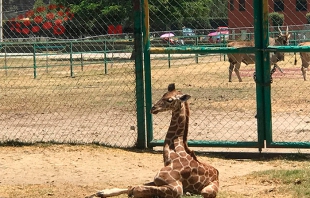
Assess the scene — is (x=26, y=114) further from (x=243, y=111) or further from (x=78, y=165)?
(x=78, y=165)

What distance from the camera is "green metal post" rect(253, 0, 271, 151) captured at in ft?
28.3

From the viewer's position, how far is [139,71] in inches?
361

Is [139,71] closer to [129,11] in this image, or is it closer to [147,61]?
[147,61]

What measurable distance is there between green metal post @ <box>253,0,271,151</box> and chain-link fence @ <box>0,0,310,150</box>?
133mm

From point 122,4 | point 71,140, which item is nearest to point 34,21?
point 122,4

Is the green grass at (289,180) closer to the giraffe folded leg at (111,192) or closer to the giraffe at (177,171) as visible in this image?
the giraffe at (177,171)

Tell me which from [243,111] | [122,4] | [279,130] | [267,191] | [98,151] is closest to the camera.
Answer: [267,191]

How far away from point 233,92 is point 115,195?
10.7 meters

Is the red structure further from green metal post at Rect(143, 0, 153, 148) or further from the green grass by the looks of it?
the green grass

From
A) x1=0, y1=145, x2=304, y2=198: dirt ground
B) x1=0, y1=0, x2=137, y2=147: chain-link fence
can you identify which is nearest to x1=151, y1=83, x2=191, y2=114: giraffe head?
x1=0, y1=145, x2=304, y2=198: dirt ground

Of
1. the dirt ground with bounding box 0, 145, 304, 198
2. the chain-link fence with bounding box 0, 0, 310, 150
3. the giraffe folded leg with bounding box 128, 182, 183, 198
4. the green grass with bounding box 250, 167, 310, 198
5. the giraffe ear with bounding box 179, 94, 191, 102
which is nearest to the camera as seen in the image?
the giraffe folded leg with bounding box 128, 182, 183, 198

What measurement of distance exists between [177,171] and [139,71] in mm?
3111

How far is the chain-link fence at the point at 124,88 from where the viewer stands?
34.3ft

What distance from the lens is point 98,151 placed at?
9070 millimetres
